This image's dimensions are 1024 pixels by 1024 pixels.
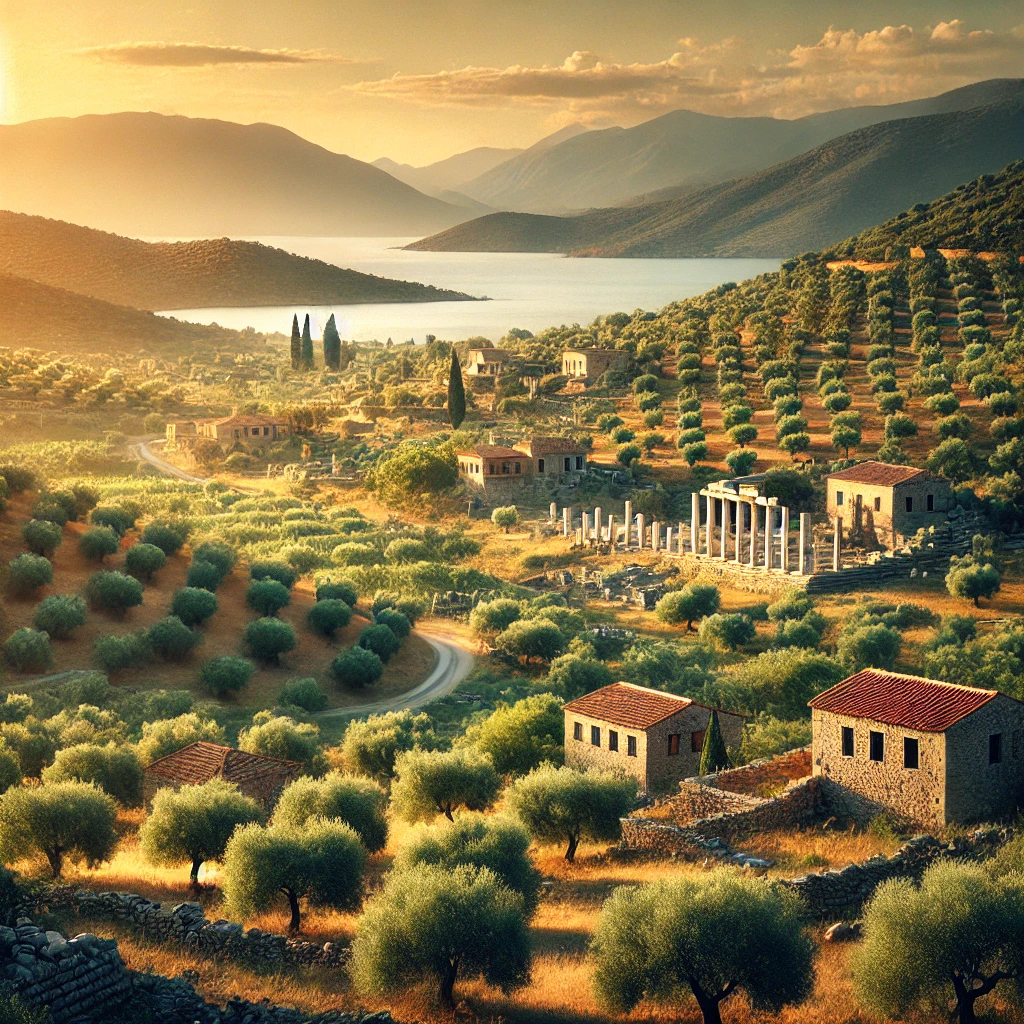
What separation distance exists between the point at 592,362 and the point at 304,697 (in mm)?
49987

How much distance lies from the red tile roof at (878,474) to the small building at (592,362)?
107ft

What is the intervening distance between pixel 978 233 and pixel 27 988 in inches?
3837

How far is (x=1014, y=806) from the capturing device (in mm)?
24516

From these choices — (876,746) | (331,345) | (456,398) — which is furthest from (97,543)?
(331,345)

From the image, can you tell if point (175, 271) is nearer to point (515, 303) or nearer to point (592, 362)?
point (515, 303)

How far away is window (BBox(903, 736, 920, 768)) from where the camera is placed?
2450 centimetres

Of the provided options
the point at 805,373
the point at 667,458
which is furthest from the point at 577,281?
the point at 667,458

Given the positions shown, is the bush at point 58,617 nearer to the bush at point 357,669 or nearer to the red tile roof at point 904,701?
the bush at point 357,669

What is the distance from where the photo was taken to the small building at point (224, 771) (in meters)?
28.7

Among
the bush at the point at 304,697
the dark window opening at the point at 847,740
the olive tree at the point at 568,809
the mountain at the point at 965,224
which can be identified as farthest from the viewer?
the mountain at the point at 965,224

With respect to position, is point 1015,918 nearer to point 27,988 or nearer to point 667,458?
point 27,988

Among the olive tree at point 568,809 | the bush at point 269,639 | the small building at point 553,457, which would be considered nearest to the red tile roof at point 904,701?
the olive tree at point 568,809

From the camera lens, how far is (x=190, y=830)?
23.8 meters

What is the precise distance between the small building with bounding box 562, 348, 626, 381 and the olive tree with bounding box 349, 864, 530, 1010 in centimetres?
6844
